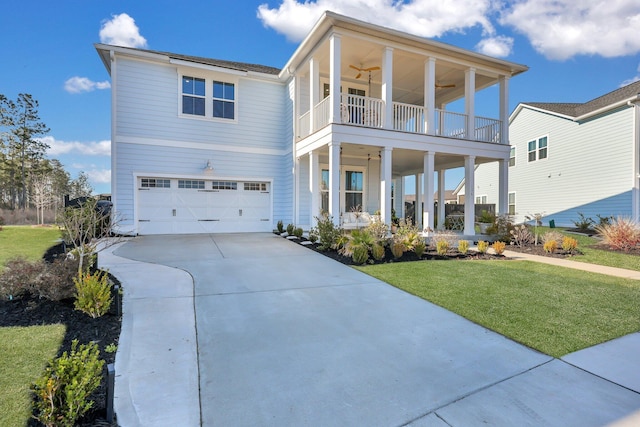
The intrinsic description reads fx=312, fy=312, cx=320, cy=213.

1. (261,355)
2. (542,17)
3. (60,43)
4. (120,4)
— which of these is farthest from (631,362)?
(60,43)

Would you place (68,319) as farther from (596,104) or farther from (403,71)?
(596,104)

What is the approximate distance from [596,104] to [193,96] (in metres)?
20.0

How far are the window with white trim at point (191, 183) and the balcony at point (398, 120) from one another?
4324 millimetres

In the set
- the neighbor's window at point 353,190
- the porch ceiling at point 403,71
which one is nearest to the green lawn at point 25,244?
the porch ceiling at point 403,71

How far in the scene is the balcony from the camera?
1015cm

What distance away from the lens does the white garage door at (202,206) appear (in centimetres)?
1166

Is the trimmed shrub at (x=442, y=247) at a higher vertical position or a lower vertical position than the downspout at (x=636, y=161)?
lower

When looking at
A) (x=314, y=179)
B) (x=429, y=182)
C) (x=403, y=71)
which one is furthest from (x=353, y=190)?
(x=403, y=71)

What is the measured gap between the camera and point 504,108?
12.3 metres

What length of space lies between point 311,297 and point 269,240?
592cm

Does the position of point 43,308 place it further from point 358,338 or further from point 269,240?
point 269,240

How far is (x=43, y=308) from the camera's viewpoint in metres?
3.95

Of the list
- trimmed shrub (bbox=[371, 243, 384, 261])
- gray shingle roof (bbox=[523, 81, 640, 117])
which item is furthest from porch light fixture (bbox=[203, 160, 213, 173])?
gray shingle roof (bbox=[523, 81, 640, 117])

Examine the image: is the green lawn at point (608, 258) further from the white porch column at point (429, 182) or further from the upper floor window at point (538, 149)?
the upper floor window at point (538, 149)
